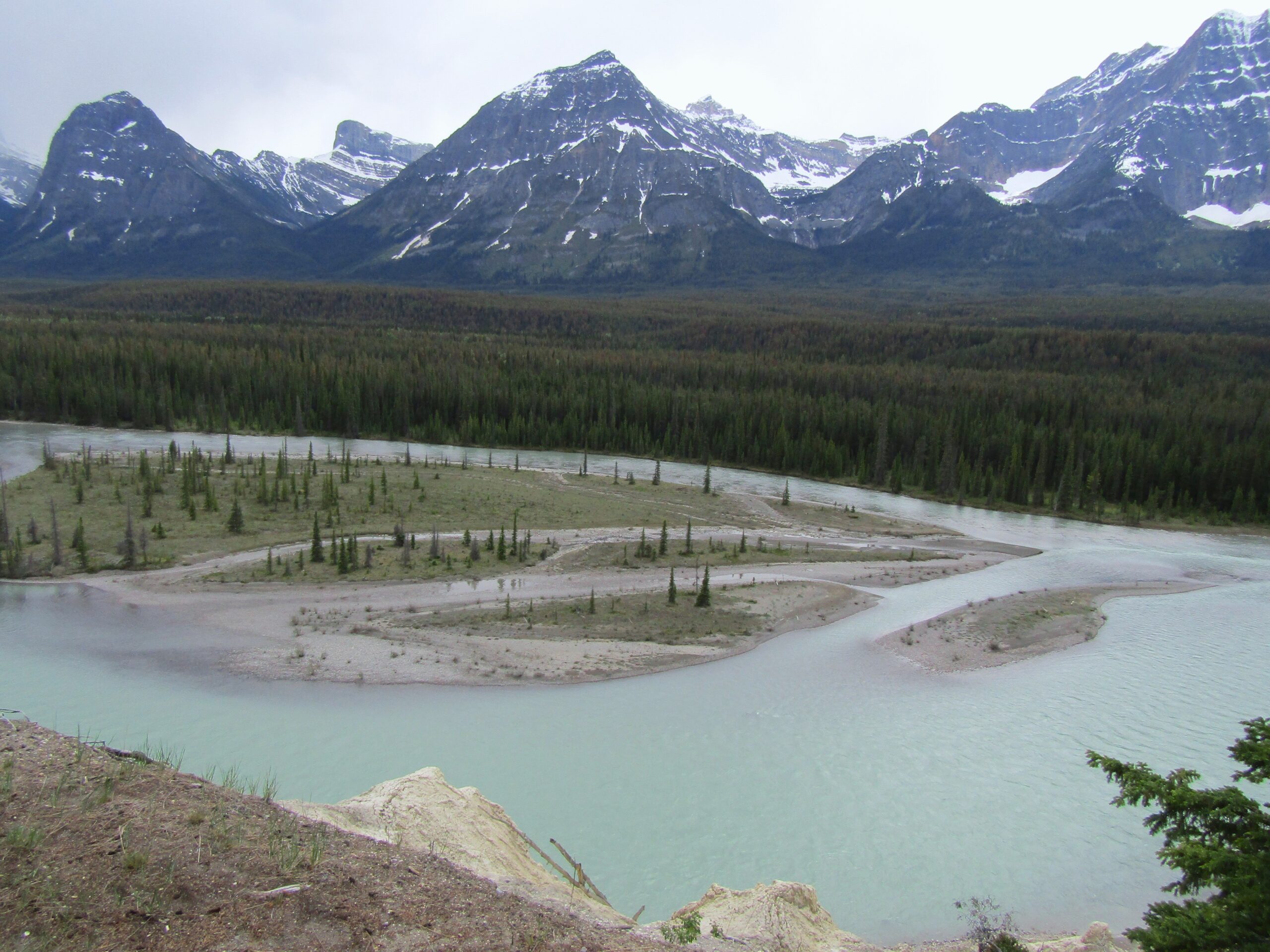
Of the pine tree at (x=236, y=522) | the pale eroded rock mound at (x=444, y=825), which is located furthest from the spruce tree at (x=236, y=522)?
the pale eroded rock mound at (x=444, y=825)

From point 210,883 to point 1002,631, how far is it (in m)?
31.0

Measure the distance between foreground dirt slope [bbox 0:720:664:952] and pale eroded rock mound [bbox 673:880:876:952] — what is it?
2767mm

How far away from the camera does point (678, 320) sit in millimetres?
177750

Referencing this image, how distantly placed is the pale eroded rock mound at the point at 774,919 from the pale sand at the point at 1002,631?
17.7 meters

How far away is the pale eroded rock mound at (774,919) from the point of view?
10.8 m

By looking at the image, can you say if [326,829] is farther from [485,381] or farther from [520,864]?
[485,381]

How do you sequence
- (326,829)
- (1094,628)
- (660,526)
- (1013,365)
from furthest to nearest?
(1013,365) < (660,526) < (1094,628) < (326,829)

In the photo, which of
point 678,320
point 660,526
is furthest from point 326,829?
point 678,320

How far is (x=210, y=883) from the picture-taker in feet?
27.8

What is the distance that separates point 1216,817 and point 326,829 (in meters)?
10.8

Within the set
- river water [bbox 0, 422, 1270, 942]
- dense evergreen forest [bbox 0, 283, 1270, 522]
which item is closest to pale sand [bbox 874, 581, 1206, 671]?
river water [bbox 0, 422, 1270, 942]

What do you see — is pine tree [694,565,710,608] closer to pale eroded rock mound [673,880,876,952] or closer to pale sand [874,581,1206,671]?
pale sand [874,581,1206,671]

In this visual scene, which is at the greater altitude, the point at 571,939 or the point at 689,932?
the point at 571,939

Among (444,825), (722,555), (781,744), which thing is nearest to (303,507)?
(722,555)
